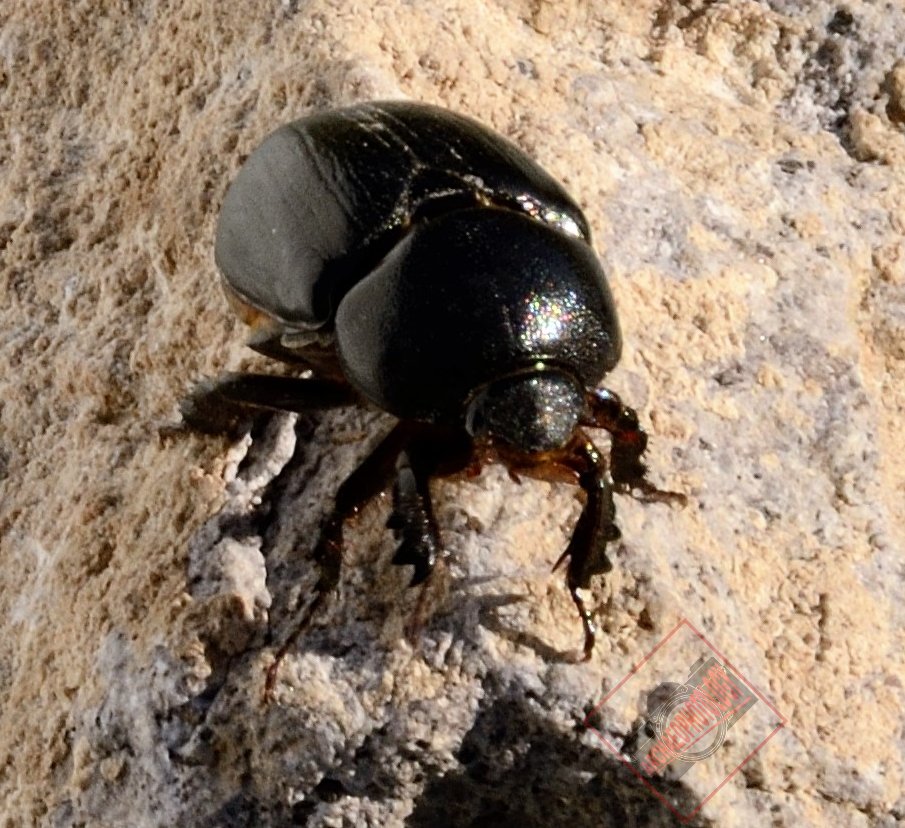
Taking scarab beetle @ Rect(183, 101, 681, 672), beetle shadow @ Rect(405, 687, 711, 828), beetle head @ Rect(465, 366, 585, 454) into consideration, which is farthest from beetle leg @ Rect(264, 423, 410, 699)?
beetle shadow @ Rect(405, 687, 711, 828)

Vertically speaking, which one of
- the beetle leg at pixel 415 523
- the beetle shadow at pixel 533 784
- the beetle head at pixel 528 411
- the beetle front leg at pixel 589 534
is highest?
the beetle head at pixel 528 411

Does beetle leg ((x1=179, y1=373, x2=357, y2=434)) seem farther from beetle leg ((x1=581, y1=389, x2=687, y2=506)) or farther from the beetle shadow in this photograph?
the beetle shadow

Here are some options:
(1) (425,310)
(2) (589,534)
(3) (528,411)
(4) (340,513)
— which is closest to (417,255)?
(1) (425,310)

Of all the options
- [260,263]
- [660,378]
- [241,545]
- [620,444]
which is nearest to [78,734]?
[241,545]

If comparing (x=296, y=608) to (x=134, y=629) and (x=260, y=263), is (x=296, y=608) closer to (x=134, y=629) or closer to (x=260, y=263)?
(x=134, y=629)

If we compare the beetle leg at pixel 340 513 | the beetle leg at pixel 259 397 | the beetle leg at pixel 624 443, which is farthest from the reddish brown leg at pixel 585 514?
the beetle leg at pixel 259 397

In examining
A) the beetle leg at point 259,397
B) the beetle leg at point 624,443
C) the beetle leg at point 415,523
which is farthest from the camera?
the beetle leg at point 259,397

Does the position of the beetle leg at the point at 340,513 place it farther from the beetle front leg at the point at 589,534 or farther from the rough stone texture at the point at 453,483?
the beetle front leg at the point at 589,534

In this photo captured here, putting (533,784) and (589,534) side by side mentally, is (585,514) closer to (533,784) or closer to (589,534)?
(589,534)
